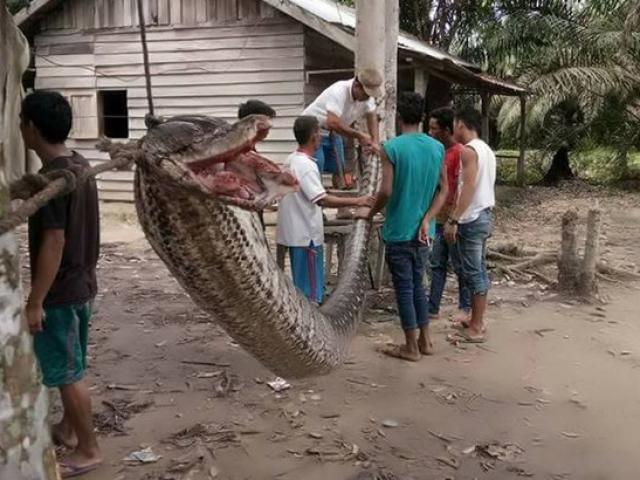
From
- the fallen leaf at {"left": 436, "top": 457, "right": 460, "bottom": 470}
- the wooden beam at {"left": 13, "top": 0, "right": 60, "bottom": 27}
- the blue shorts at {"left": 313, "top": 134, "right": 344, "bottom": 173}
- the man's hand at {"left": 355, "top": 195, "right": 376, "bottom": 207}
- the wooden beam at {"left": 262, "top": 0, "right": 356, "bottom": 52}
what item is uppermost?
the wooden beam at {"left": 13, "top": 0, "right": 60, "bottom": 27}

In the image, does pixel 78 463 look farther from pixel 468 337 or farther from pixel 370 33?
pixel 370 33

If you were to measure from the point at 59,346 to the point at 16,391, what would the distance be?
1853 mm

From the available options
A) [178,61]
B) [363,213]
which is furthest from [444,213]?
[178,61]

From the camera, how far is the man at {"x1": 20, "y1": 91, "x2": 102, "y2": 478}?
9.87 feet

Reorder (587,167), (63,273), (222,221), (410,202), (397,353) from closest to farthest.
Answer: (222,221)
(63,273)
(410,202)
(397,353)
(587,167)

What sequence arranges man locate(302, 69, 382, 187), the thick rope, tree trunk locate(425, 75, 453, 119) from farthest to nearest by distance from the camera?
1. tree trunk locate(425, 75, 453, 119)
2. man locate(302, 69, 382, 187)
3. the thick rope

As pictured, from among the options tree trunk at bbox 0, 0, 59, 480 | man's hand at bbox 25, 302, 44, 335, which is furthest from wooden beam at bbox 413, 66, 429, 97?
tree trunk at bbox 0, 0, 59, 480

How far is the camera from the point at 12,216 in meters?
1.59

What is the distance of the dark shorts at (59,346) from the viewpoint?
3314mm

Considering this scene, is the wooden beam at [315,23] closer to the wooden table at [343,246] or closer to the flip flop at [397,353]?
the wooden table at [343,246]

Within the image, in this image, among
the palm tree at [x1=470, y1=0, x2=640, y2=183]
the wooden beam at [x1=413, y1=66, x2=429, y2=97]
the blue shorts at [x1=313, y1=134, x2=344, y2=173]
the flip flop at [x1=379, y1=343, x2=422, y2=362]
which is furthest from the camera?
the palm tree at [x1=470, y1=0, x2=640, y2=183]

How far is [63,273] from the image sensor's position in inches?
130

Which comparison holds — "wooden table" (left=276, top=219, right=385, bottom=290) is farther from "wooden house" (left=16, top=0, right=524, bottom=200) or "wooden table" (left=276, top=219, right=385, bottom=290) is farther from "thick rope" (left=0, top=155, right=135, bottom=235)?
"wooden house" (left=16, top=0, right=524, bottom=200)

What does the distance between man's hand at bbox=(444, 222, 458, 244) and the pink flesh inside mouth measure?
3.81 meters
